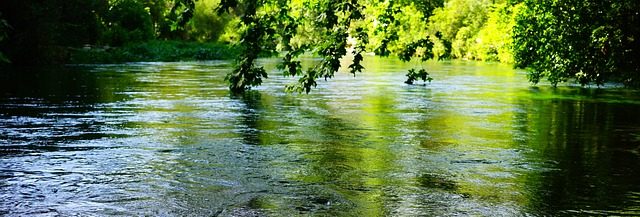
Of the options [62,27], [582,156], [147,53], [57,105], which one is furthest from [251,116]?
[147,53]

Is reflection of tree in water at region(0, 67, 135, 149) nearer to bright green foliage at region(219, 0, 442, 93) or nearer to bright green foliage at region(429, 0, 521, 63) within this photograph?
bright green foliage at region(219, 0, 442, 93)

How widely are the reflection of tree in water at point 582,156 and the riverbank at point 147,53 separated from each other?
33323mm

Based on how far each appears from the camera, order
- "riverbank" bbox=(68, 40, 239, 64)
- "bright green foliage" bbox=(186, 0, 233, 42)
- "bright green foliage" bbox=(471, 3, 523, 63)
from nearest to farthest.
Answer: "riverbank" bbox=(68, 40, 239, 64)
"bright green foliage" bbox=(471, 3, 523, 63)
"bright green foliage" bbox=(186, 0, 233, 42)

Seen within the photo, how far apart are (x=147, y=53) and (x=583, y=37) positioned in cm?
3918

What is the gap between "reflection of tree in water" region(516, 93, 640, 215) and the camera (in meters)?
8.65

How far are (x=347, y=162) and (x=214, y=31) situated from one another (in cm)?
8528

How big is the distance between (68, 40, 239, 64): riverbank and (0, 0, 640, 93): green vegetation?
13 cm

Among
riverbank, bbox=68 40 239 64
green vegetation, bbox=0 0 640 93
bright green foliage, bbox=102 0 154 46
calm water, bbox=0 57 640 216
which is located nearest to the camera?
calm water, bbox=0 57 640 216

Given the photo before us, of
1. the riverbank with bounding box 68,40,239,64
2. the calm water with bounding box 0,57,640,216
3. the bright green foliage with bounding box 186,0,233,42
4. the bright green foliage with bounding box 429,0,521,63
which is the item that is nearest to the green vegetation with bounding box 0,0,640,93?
the riverbank with bounding box 68,40,239,64

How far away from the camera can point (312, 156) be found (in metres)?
11.6

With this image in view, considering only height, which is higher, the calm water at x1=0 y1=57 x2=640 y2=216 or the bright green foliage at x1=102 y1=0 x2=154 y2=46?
the bright green foliage at x1=102 y1=0 x2=154 y2=46

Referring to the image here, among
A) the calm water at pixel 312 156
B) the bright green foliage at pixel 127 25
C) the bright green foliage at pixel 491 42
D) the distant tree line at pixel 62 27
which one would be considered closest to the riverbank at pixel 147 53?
the distant tree line at pixel 62 27

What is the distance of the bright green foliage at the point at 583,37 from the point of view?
84.5 ft

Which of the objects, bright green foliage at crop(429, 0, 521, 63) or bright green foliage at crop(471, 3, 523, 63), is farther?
bright green foliage at crop(429, 0, 521, 63)
